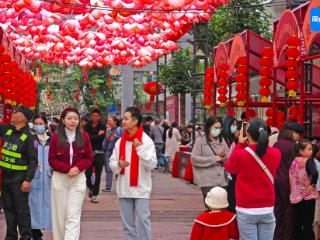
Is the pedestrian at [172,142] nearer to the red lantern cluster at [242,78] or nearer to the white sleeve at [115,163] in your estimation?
the red lantern cluster at [242,78]

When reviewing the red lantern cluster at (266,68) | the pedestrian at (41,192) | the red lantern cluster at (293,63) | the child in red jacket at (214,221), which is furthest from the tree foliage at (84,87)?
the child in red jacket at (214,221)

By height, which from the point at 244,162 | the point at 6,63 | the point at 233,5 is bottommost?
the point at 244,162

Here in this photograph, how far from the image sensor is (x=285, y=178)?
11.3 meters

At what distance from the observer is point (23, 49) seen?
88.6 feet

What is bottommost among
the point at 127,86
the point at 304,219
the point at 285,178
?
the point at 304,219

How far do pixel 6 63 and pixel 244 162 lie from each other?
11519 mm

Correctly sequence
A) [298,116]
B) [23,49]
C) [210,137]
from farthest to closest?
[23,49] → [298,116] → [210,137]

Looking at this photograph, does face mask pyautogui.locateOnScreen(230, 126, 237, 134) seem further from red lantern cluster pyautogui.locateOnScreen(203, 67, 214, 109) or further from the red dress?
red lantern cluster pyautogui.locateOnScreen(203, 67, 214, 109)

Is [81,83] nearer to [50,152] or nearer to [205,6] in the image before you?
[205,6]

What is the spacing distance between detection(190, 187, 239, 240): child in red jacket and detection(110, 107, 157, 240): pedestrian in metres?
2.59

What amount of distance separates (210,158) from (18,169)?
2676 millimetres

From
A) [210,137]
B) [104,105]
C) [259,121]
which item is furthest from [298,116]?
[104,105]

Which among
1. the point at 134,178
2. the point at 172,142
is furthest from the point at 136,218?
the point at 172,142

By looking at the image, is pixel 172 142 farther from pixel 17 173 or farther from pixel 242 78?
pixel 17 173
